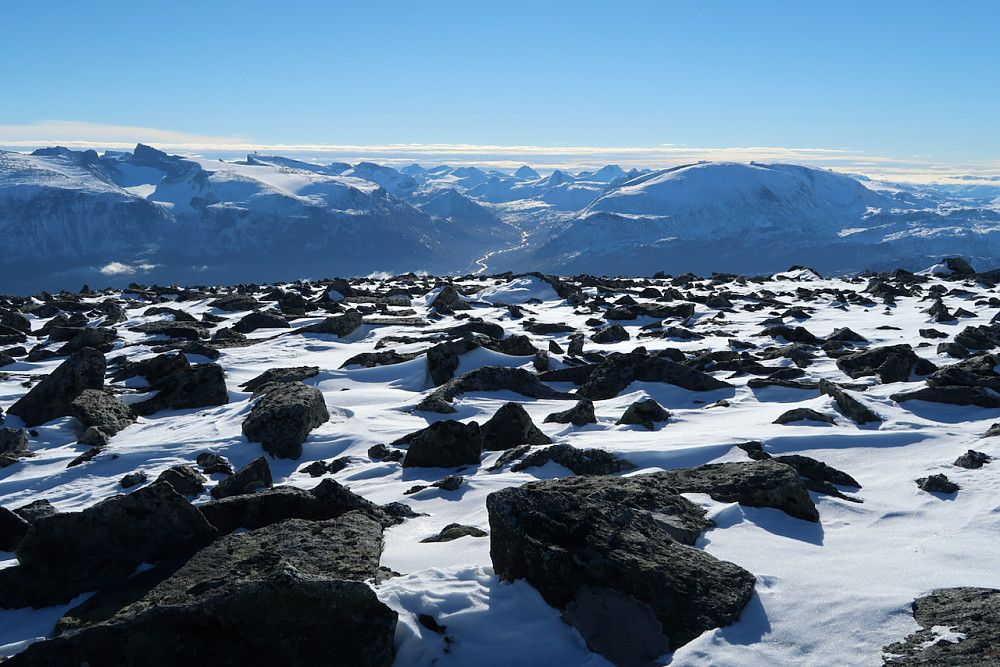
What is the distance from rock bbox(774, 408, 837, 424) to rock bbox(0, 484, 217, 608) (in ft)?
31.6

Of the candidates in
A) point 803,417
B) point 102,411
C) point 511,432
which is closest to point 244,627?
point 511,432

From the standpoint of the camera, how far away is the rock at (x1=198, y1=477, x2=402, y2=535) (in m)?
6.79

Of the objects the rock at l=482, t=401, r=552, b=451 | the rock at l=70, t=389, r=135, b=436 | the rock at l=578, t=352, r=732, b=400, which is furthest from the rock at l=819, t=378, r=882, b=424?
the rock at l=70, t=389, r=135, b=436

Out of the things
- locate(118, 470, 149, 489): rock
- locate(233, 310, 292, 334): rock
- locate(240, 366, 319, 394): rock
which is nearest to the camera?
locate(118, 470, 149, 489): rock

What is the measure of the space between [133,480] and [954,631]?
10372 millimetres

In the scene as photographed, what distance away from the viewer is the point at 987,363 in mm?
14039

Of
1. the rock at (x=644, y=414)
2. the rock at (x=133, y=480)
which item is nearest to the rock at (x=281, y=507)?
the rock at (x=133, y=480)

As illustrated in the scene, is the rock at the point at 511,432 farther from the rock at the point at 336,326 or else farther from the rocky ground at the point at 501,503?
the rock at the point at 336,326

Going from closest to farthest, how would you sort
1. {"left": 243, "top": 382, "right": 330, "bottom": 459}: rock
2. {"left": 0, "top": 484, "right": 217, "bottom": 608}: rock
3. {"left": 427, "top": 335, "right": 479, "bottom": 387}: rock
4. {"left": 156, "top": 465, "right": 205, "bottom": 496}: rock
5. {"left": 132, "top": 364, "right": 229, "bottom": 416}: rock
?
{"left": 0, "top": 484, "right": 217, "bottom": 608}: rock < {"left": 156, "top": 465, "right": 205, "bottom": 496}: rock < {"left": 243, "top": 382, "right": 330, "bottom": 459}: rock < {"left": 132, "top": 364, "right": 229, "bottom": 416}: rock < {"left": 427, "top": 335, "right": 479, "bottom": 387}: rock

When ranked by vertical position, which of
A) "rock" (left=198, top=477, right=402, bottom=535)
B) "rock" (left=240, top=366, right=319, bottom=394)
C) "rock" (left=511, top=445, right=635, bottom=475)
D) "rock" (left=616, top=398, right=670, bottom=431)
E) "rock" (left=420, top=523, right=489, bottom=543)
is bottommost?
"rock" (left=240, top=366, right=319, bottom=394)

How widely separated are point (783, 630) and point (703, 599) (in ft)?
2.00

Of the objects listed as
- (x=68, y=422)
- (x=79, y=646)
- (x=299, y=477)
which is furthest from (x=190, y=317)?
(x=79, y=646)

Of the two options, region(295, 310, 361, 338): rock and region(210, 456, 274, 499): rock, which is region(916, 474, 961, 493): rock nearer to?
region(210, 456, 274, 499): rock

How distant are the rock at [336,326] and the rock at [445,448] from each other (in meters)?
13.8
